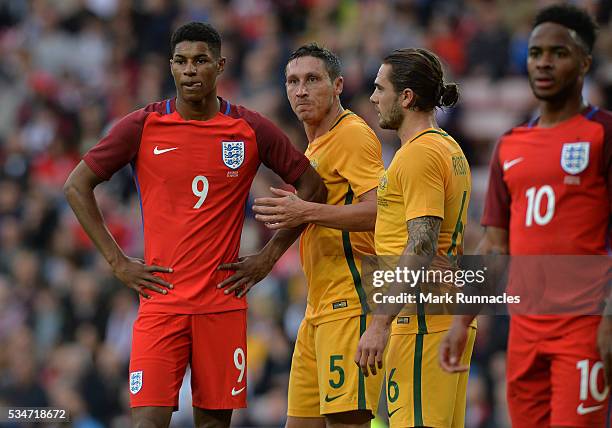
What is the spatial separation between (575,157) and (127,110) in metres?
11.8

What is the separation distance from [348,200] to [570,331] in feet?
7.13

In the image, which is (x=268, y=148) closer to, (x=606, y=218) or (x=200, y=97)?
(x=200, y=97)

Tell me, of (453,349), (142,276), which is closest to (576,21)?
(453,349)

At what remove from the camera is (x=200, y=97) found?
7488mm

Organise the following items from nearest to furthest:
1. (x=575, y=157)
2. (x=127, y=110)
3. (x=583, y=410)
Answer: (x=583, y=410) → (x=575, y=157) → (x=127, y=110)

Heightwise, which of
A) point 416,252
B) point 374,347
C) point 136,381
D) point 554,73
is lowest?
point 136,381

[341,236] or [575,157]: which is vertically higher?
[575,157]

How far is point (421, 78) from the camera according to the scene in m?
7.08

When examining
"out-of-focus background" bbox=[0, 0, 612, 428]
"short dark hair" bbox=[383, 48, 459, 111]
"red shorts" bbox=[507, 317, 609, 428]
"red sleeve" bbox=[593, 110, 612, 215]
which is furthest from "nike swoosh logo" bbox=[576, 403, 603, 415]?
"out-of-focus background" bbox=[0, 0, 612, 428]

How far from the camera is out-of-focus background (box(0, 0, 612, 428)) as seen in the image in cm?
1369

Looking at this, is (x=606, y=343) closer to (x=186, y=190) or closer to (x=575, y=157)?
(x=575, y=157)

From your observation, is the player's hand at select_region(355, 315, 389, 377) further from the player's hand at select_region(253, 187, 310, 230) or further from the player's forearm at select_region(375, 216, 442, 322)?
the player's hand at select_region(253, 187, 310, 230)

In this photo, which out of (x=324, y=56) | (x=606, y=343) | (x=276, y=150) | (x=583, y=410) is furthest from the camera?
(x=324, y=56)

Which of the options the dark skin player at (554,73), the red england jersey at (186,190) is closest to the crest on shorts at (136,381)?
the red england jersey at (186,190)
